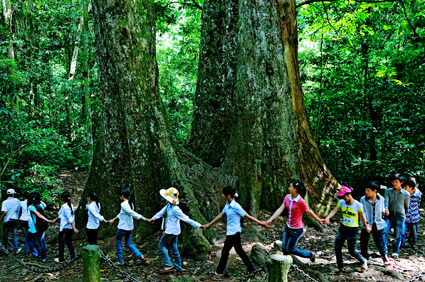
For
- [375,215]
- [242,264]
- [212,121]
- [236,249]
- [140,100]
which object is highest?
[140,100]

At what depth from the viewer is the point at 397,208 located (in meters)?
6.24

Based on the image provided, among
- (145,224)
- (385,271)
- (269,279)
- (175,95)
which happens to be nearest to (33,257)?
(145,224)

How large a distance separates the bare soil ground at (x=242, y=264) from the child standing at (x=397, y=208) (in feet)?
1.33

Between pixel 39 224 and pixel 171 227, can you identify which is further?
pixel 39 224

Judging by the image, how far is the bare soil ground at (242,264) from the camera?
5.04m

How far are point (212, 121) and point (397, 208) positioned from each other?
484 centimetres

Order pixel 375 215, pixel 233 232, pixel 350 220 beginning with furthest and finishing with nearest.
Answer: pixel 375 215, pixel 350 220, pixel 233 232

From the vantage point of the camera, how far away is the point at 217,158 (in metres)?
8.34

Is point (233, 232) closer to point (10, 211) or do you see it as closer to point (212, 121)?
point (212, 121)

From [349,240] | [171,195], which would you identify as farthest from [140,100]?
[349,240]

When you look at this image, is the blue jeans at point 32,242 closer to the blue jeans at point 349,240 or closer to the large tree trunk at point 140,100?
the large tree trunk at point 140,100

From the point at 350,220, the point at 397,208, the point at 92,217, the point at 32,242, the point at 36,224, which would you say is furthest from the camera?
the point at 32,242

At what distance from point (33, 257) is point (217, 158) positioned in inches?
193

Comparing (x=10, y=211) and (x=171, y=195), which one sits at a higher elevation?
(x=171, y=195)
